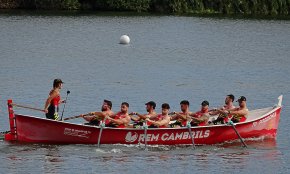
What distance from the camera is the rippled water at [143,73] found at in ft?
102

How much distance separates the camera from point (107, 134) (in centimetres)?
3155

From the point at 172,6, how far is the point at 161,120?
56.4m

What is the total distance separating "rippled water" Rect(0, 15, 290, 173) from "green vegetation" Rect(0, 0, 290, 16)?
487cm

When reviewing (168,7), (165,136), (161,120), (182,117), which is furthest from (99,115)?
(168,7)

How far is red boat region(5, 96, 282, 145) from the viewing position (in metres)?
31.1

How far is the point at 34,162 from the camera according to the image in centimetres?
3025

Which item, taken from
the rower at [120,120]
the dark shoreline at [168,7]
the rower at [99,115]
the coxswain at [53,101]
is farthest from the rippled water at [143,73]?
the dark shoreline at [168,7]

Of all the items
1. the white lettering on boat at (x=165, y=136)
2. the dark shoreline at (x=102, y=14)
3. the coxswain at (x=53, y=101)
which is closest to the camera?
the coxswain at (x=53, y=101)

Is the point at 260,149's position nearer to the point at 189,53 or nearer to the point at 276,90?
the point at 276,90

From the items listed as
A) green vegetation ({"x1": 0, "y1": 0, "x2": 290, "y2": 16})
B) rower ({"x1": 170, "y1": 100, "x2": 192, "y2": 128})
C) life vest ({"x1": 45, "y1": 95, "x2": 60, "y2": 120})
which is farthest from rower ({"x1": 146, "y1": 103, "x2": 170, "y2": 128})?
green vegetation ({"x1": 0, "y1": 0, "x2": 290, "y2": 16})

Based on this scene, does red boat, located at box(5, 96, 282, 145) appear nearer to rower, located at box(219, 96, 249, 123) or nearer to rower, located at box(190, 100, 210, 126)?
rower, located at box(219, 96, 249, 123)

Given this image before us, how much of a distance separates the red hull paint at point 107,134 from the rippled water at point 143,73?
27 centimetres

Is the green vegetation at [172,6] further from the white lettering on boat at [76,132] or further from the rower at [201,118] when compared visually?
the white lettering on boat at [76,132]

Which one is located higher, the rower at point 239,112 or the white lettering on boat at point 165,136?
the rower at point 239,112
